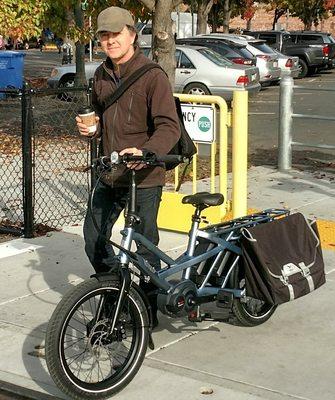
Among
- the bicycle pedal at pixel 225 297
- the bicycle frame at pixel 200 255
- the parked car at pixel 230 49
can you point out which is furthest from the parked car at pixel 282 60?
the bicycle pedal at pixel 225 297

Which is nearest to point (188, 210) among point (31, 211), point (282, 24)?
point (31, 211)

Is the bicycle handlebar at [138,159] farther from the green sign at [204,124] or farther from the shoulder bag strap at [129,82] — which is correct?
the green sign at [204,124]

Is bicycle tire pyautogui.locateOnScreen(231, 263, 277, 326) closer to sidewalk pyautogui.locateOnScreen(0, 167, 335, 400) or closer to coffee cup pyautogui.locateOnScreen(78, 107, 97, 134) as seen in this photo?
sidewalk pyautogui.locateOnScreen(0, 167, 335, 400)

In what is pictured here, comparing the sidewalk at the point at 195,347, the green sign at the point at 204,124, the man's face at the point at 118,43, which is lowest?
the sidewalk at the point at 195,347

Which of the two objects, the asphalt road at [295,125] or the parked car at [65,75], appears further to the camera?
the parked car at [65,75]

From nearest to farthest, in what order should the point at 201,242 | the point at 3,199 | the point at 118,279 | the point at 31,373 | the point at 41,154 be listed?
1. the point at 118,279
2. the point at 31,373
3. the point at 201,242
4. the point at 3,199
5. the point at 41,154

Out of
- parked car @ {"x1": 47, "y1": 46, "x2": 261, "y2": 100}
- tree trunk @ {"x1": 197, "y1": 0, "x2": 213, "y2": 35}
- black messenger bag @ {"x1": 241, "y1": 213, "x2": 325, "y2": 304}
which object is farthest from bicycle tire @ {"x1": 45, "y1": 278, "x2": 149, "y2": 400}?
tree trunk @ {"x1": 197, "y1": 0, "x2": 213, "y2": 35}

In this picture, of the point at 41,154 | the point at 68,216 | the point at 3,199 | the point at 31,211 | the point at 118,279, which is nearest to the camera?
the point at 118,279

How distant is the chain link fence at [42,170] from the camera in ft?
26.4

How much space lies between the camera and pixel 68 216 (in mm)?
9156

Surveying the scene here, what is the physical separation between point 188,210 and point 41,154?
5.28 meters

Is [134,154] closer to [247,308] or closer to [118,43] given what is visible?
[118,43]

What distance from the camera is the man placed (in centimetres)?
514

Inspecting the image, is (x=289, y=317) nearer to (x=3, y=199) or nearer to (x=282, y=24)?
(x=3, y=199)
